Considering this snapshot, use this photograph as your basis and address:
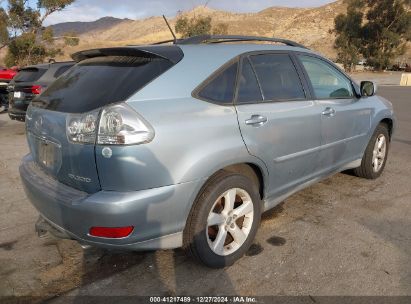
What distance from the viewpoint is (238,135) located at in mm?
3154

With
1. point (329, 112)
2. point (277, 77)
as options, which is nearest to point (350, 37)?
point (329, 112)

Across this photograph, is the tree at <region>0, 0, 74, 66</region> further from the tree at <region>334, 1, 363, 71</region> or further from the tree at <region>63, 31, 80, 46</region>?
the tree at <region>334, 1, 363, 71</region>

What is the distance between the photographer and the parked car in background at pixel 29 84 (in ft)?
31.5

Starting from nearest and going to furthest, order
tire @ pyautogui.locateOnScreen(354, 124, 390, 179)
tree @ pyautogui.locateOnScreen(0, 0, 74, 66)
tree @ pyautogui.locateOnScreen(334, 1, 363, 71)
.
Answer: tire @ pyautogui.locateOnScreen(354, 124, 390, 179) → tree @ pyautogui.locateOnScreen(0, 0, 74, 66) → tree @ pyautogui.locateOnScreen(334, 1, 363, 71)

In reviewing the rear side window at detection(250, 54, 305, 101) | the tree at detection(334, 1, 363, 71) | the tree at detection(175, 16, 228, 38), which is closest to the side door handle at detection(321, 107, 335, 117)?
the rear side window at detection(250, 54, 305, 101)

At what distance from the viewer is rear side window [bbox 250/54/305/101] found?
11.7 feet

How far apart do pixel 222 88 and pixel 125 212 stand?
3.94 feet

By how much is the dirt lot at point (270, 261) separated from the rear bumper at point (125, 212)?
410 millimetres

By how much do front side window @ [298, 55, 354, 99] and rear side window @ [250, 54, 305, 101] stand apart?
0.26 m

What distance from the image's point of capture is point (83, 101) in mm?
2900

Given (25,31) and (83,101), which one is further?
(25,31)

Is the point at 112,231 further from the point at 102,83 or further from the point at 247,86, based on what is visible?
the point at 247,86

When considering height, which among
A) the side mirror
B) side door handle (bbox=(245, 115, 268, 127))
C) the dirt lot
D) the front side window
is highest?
the front side window

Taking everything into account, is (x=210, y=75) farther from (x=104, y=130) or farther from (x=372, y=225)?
(x=372, y=225)
